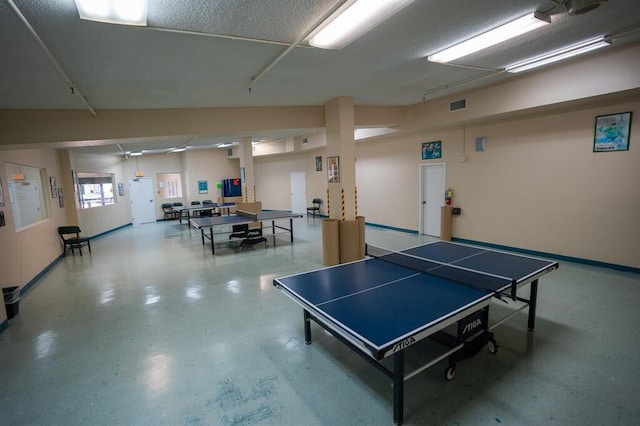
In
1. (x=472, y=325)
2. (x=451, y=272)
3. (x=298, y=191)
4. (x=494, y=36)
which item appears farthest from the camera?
(x=298, y=191)

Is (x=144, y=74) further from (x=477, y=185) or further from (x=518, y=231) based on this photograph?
(x=518, y=231)

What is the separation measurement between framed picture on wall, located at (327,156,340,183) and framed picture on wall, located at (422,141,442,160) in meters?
3.32

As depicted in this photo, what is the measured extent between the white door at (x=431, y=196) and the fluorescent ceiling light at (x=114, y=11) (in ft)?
23.2

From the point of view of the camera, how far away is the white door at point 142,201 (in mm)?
13328

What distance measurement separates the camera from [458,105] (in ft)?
20.8

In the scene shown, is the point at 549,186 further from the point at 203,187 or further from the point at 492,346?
the point at 203,187

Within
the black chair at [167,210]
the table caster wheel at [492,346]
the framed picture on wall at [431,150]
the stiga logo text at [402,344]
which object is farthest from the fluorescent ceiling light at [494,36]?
the black chair at [167,210]

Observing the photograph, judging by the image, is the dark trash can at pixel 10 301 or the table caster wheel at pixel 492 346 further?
the dark trash can at pixel 10 301

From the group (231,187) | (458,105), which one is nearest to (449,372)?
(458,105)

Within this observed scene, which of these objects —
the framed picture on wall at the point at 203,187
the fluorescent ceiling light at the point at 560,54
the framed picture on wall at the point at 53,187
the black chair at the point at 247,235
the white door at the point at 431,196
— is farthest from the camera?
the framed picture on wall at the point at 203,187

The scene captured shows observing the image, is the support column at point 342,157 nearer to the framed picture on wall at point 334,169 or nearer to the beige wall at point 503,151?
the framed picture on wall at point 334,169

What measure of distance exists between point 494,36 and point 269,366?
4458 mm

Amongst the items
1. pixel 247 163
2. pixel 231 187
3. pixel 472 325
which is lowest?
pixel 472 325

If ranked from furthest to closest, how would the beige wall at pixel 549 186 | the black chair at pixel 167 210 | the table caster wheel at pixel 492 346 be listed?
1. the black chair at pixel 167 210
2. the beige wall at pixel 549 186
3. the table caster wheel at pixel 492 346
